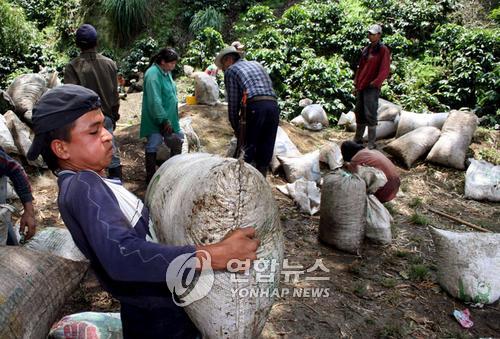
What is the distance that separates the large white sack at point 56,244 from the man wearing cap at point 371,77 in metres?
4.38

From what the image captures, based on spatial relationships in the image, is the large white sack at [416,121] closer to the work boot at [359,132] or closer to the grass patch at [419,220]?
the work boot at [359,132]

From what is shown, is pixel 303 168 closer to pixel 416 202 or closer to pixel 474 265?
pixel 416 202

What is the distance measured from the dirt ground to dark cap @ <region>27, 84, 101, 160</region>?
6.16 ft

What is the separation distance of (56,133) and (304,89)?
7.59 metres

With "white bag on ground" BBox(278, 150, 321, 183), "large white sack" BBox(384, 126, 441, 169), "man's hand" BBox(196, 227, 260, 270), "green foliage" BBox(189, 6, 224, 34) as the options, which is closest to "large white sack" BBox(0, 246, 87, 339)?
"man's hand" BBox(196, 227, 260, 270)

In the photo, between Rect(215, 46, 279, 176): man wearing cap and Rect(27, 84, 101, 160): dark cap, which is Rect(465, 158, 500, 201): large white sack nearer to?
Rect(215, 46, 279, 176): man wearing cap

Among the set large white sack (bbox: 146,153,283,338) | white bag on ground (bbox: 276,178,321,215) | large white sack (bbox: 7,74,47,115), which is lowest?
white bag on ground (bbox: 276,178,321,215)

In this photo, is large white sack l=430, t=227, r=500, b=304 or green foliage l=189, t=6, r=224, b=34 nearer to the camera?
large white sack l=430, t=227, r=500, b=304

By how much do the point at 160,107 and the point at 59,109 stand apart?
9.35 feet

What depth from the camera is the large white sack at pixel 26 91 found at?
4570 millimetres

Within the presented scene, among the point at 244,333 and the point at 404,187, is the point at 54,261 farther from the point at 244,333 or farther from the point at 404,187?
the point at 404,187

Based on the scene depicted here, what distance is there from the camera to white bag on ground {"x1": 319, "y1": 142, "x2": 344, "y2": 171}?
4.99m

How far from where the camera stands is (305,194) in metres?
4.19

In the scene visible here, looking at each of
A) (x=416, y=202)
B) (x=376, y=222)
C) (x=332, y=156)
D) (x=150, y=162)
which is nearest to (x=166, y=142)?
(x=150, y=162)
